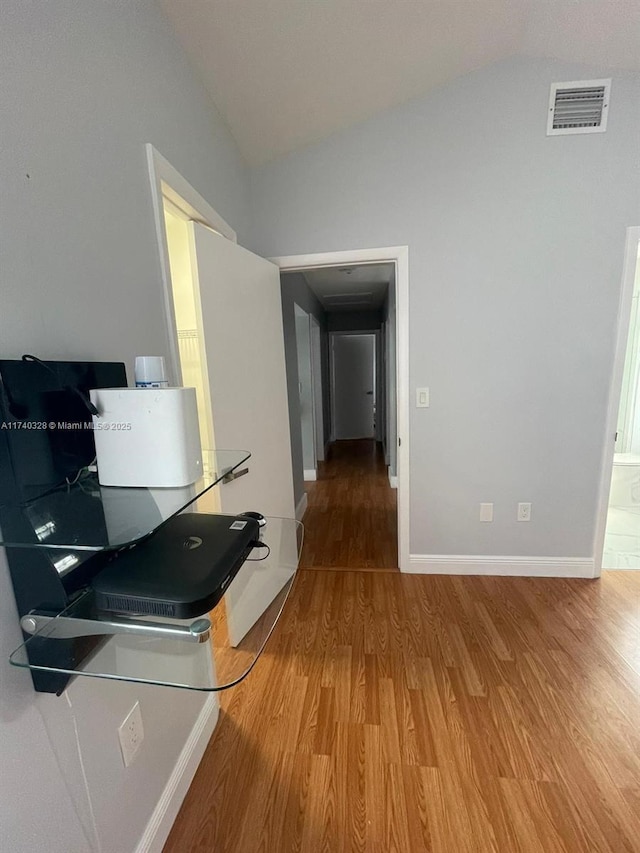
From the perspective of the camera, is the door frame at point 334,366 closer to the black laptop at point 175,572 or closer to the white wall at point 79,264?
the white wall at point 79,264

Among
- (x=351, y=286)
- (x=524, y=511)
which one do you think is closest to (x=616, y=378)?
(x=524, y=511)

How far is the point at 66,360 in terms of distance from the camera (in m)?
0.75

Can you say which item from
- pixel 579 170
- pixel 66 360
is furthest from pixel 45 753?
pixel 579 170

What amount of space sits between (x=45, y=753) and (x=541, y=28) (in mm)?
2901

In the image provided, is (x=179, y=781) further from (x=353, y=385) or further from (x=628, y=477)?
(x=353, y=385)

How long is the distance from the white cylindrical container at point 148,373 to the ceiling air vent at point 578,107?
7.45ft

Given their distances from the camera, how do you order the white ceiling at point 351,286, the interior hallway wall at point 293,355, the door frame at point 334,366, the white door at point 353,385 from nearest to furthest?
the interior hallway wall at point 293,355 < the white ceiling at point 351,286 < the door frame at point 334,366 < the white door at point 353,385

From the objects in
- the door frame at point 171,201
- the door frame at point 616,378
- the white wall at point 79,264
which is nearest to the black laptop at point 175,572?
the white wall at point 79,264

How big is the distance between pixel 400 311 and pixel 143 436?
173 centimetres

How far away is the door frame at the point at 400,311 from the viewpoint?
2.01 metres

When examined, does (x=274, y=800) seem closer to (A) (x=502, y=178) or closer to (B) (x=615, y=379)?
(B) (x=615, y=379)

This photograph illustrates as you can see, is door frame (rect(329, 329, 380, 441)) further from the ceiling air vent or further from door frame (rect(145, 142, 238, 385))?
door frame (rect(145, 142, 238, 385))

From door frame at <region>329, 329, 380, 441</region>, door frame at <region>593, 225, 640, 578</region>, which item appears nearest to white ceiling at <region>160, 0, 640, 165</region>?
door frame at <region>593, 225, 640, 578</region>

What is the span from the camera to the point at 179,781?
1.11 meters
